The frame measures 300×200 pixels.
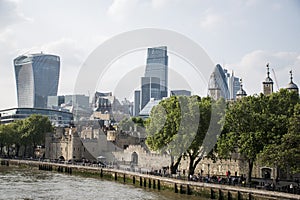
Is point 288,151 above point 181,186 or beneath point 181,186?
above

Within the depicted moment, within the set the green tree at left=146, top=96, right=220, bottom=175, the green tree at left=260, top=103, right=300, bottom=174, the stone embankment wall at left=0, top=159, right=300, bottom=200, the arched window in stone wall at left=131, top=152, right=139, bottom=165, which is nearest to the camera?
the stone embankment wall at left=0, top=159, right=300, bottom=200

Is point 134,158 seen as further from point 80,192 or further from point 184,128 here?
point 80,192

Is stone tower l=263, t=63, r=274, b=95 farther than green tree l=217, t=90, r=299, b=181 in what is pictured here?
Yes

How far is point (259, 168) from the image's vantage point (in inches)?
2296

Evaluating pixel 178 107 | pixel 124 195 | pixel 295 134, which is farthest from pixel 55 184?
pixel 295 134

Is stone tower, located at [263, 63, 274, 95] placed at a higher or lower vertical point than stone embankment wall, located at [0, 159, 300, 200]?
higher

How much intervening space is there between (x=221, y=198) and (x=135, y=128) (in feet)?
254

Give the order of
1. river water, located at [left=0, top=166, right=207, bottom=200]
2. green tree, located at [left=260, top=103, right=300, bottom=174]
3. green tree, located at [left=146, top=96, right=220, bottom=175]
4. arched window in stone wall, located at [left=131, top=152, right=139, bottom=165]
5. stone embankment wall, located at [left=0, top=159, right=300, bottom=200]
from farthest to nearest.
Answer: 1. arched window in stone wall, located at [left=131, top=152, right=139, bottom=165]
2. green tree, located at [left=146, top=96, right=220, bottom=175]
3. river water, located at [left=0, top=166, right=207, bottom=200]
4. green tree, located at [left=260, top=103, right=300, bottom=174]
5. stone embankment wall, located at [left=0, top=159, right=300, bottom=200]

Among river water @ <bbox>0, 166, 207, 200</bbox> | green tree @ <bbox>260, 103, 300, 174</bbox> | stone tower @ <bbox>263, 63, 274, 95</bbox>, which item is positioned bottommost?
river water @ <bbox>0, 166, 207, 200</bbox>

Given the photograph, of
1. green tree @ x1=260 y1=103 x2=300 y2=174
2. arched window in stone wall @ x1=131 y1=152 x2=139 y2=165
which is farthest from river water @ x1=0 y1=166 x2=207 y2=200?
arched window in stone wall @ x1=131 y1=152 x2=139 y2=165

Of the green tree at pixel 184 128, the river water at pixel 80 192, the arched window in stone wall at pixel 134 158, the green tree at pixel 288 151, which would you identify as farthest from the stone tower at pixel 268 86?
the green tree at pixel 288 151

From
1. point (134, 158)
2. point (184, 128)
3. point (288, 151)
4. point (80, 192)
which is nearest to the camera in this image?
point (288, 151)

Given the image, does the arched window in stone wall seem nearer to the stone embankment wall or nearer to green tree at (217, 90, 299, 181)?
the stone embankment wall

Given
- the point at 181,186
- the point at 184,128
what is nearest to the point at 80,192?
the point at 181,186
